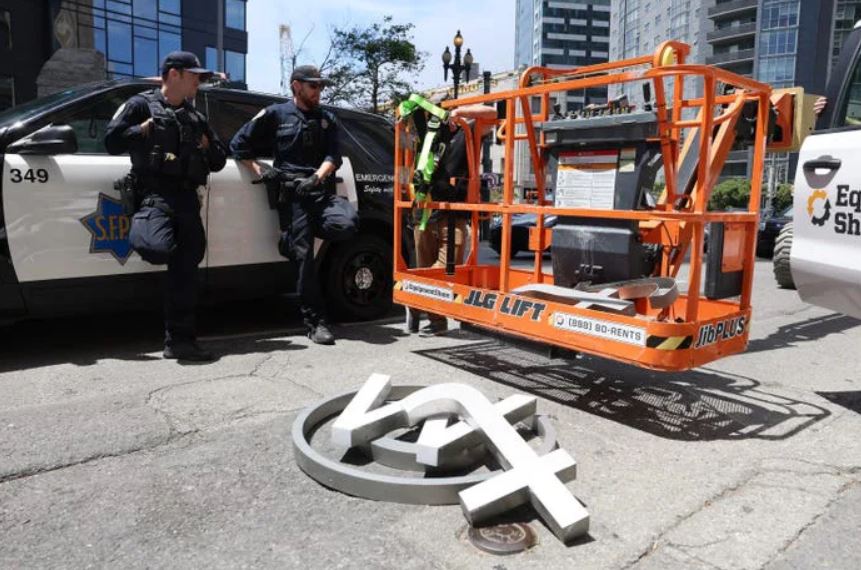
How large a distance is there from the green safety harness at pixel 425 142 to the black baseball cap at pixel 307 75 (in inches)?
26.7

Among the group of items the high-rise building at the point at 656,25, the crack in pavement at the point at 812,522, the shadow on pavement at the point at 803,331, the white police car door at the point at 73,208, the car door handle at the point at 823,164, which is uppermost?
the high-rise building at the point at 656,25

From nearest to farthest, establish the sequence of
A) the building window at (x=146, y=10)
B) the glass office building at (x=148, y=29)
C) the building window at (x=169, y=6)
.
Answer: the glass office building at (x=148, y=29)
the building window at (x=146, y=10)
the building window at (x=169, y=6)

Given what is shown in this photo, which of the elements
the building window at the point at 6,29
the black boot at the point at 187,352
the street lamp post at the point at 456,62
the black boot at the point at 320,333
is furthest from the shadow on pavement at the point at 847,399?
the building window at the point at 6,29

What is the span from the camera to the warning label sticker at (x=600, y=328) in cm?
355

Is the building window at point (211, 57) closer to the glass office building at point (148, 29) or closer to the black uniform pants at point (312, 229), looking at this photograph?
the glass office building at point (148, 29)

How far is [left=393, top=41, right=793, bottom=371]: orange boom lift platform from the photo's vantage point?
3.60 m

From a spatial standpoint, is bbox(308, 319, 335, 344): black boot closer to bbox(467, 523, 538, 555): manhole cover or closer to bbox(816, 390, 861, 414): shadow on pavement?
bbox(467, 523, 538, 555): manhole cover

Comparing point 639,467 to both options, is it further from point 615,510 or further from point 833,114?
point 833,114

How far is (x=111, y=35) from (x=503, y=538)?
95.4ft

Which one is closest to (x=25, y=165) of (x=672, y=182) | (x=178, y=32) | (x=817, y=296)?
(x=672, y=182)

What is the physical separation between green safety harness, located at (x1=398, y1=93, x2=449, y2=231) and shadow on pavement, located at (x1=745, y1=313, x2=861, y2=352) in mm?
2963

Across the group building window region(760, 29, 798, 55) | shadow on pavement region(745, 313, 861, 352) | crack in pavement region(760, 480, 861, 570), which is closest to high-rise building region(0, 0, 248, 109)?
shadow on pavement region(745, 313, 861, 352)

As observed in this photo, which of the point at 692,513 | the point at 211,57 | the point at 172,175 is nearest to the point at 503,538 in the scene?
the point at 692,513

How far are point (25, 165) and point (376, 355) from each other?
257 centimetres
